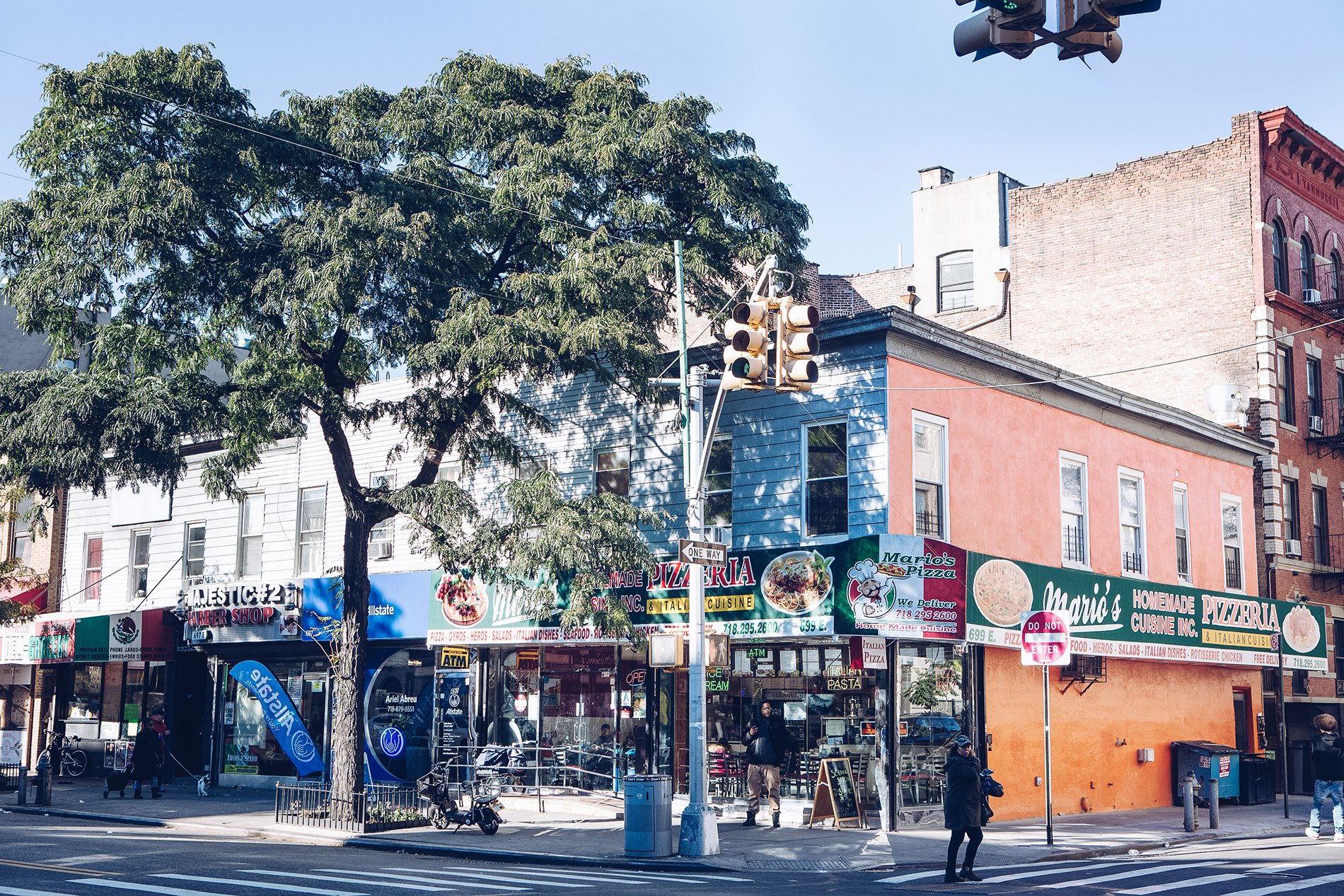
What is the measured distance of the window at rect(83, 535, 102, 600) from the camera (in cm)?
3111

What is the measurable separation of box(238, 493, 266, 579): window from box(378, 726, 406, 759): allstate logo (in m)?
5.12

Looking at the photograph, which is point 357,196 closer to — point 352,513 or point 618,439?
point 352,513

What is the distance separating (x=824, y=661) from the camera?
1992 cm

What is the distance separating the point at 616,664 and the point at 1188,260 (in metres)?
18.7

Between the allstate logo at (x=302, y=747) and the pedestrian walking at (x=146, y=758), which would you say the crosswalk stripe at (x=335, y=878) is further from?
the allstate logo at (x=302, y=747)

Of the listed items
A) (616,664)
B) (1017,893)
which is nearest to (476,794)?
(616,664)

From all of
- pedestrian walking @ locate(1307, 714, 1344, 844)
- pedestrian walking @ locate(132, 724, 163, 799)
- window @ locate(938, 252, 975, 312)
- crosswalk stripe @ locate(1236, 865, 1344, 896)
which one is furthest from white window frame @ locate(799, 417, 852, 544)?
window @ locate(938, 252, 975, 312)

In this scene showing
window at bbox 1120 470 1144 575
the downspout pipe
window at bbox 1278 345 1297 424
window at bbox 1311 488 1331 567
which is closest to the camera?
window at bbox 1120 470 1144 575

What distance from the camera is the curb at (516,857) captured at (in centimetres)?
1539

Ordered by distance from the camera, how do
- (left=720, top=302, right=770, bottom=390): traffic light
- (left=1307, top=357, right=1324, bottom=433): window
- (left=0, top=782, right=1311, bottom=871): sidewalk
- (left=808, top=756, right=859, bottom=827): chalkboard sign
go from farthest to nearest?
(left=1307, top=357, right=1324, bottom=433): window, (left=808, top=756, right=859, bottom=827): chalkboard sign, (left=0, top=782, right=1311, bottom=871): sidewalk, (left=720, top=302, right=770, bottom=390): traffic light

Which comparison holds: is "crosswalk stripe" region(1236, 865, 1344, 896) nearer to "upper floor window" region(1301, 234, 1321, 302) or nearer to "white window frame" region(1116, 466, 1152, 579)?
"white window frame" region(1116, 466, 1152, 579)

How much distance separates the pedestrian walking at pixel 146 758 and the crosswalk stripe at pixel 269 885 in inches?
457

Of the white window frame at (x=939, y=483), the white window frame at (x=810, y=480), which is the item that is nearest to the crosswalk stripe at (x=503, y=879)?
the white window frame at (x=810, y=480)

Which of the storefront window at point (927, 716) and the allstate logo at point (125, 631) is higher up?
the allstate logo at point (125, 631)
